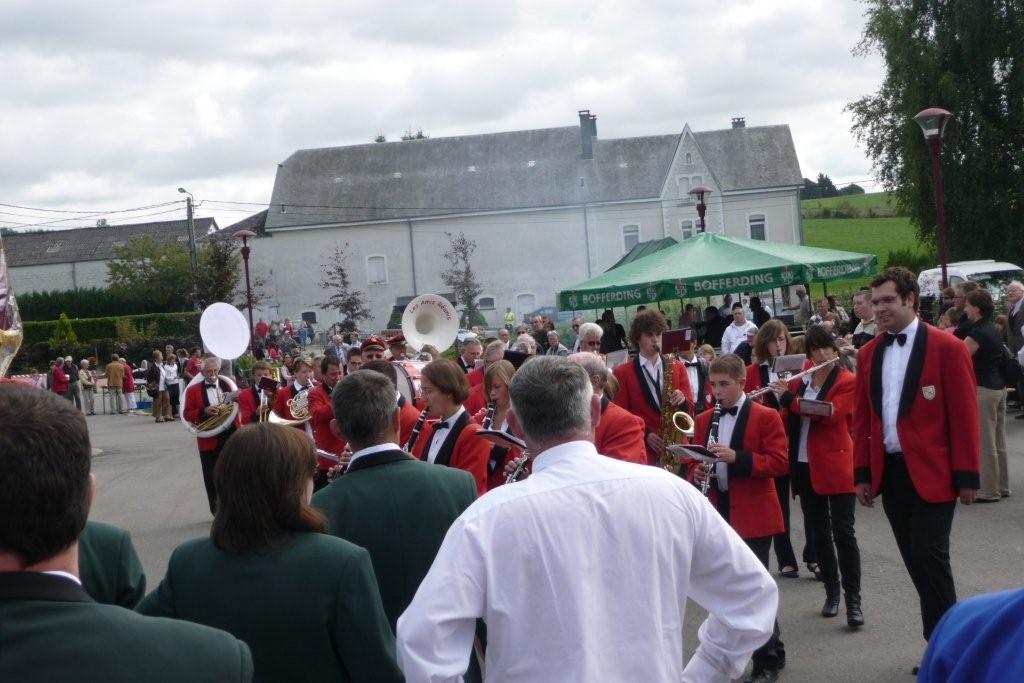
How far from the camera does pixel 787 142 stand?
67.5m

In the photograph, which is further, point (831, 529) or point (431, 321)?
point (431, 321)

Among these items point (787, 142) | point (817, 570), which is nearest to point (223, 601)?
point (817, 570)

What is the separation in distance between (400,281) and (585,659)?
64.3 meters

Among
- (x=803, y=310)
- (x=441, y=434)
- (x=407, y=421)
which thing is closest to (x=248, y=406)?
(x=407, y=421)

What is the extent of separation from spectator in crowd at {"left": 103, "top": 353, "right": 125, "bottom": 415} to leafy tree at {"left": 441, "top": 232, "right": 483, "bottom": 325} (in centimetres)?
2308

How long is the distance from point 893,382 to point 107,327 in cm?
5625

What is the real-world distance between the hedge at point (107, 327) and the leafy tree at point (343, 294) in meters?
7.76

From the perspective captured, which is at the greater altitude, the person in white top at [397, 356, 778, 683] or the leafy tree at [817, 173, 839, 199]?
the leafy tree at [817, 173, 839, 199]

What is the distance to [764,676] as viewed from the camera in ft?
20.6

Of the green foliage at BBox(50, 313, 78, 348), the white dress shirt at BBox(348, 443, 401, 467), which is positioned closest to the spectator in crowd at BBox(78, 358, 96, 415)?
the green foliage at BBox(50, 313, 78, 348)

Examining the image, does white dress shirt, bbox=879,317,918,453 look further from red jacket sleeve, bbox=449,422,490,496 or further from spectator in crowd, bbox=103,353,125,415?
spectator in crowd, bbox=103,353,125,415

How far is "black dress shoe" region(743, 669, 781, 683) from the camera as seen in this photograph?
6.26m

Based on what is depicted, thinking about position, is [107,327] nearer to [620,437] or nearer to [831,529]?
[831,529]

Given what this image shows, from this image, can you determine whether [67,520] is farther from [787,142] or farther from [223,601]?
[787,142]
